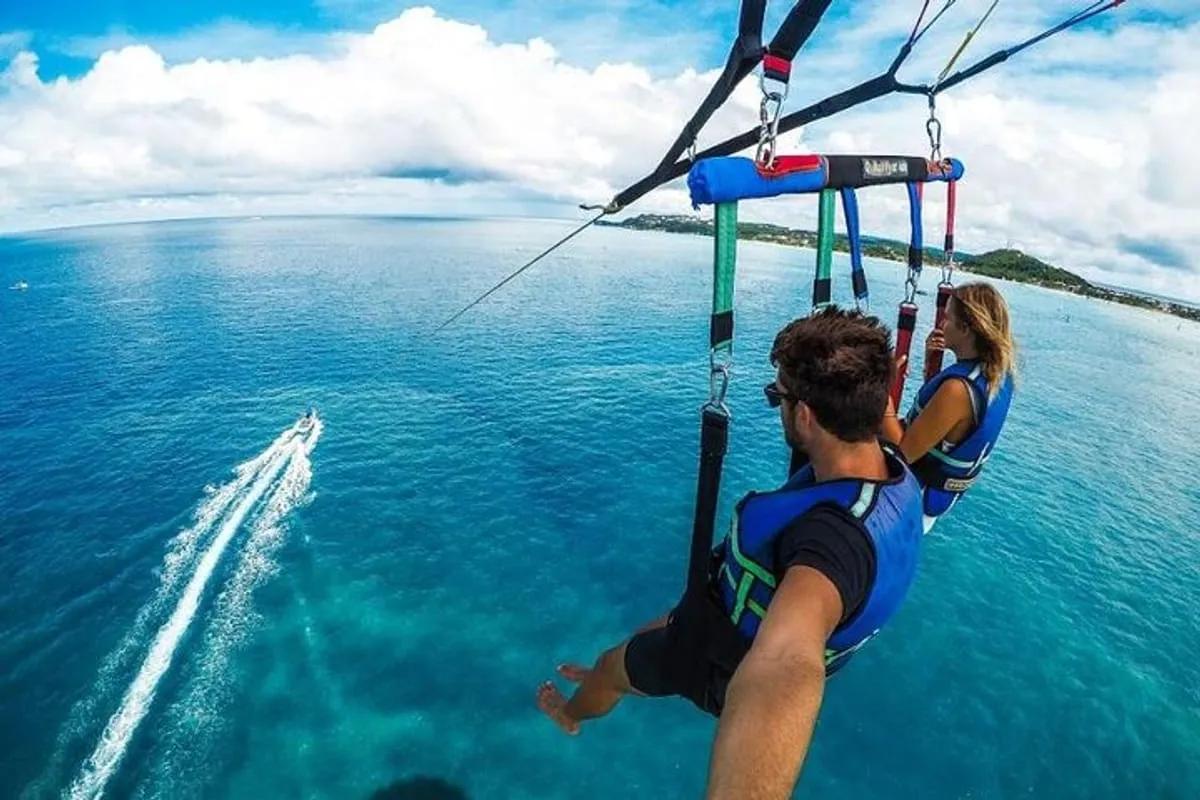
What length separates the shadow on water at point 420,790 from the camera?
1695 centimetres

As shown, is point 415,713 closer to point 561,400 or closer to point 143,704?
point 143,704

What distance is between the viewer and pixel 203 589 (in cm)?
2456

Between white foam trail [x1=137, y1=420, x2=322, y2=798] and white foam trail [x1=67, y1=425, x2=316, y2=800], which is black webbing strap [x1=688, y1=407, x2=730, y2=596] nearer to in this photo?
white foam trail [x1=137, y1=420, x2=322, y2=798]

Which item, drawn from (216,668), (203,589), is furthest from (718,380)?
(203,589)

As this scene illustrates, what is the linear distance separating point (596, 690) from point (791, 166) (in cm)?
486

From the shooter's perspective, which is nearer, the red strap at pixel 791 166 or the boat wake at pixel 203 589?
the red strap at pixel 791 166

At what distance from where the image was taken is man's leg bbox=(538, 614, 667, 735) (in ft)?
17.1

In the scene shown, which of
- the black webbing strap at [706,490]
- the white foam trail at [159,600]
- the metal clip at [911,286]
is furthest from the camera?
the white foam trail at [159,600]

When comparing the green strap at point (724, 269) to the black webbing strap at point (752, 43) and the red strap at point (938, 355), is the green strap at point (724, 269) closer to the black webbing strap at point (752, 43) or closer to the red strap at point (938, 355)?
the black webbing strap at point (752, 43)

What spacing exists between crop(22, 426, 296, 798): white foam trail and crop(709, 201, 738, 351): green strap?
80.4 feet

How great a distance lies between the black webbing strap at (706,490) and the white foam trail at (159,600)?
77.5 ft

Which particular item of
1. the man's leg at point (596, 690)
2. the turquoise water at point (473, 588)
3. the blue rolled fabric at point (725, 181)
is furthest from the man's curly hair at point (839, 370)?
the turquoise water at point (473, 588)

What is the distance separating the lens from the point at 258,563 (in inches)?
1030

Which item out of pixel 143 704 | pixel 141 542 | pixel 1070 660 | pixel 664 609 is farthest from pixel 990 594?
pixel 141 542
